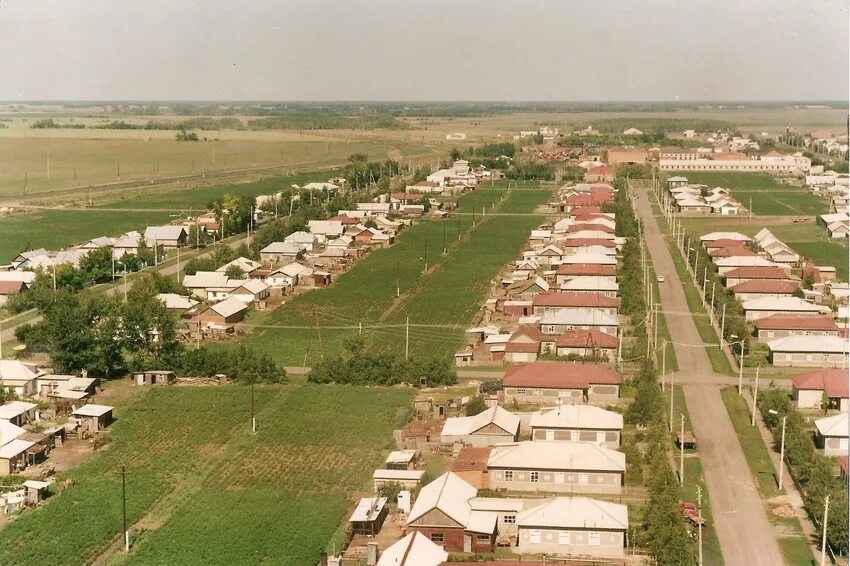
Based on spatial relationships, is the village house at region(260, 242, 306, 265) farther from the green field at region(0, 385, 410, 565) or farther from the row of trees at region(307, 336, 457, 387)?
the green field at region(0, 385, 410, 565)

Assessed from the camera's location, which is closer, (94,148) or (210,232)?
(210,232)

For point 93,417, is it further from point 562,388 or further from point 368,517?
point 562,388

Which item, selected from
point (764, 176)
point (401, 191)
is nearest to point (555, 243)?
point (401, 191)

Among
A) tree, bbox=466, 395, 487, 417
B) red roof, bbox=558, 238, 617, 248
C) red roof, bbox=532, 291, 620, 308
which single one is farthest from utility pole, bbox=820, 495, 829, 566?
red roof, bbox=558, 238, 617, 248

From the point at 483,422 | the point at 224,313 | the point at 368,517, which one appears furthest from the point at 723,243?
the point at 368,517

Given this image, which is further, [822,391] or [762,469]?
[822,391]

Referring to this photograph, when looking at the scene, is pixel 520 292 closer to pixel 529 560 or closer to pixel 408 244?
pixel 408 244

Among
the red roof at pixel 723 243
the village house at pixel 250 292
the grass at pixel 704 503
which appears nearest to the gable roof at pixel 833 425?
the grass at pixel 704 503
